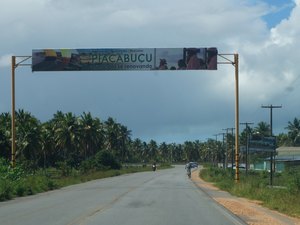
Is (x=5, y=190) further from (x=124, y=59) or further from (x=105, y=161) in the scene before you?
(x=105, y=161)

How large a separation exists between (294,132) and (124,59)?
337ft

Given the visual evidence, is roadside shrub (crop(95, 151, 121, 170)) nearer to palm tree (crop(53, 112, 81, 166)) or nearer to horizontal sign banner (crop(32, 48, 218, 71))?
palm tree (crop(53, 112, 81, 166))

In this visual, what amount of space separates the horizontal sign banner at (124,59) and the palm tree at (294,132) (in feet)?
313

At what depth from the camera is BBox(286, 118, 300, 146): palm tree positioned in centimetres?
12510

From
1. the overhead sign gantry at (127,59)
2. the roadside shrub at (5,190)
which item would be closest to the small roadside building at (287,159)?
the overhead sign gantry at (127,59)

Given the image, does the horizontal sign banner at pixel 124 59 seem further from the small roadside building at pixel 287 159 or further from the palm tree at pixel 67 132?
the palm tree at pixel 67 132

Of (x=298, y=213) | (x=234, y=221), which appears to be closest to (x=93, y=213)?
(x=234, y=221)

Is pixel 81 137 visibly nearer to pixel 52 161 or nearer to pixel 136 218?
pixel 52 161

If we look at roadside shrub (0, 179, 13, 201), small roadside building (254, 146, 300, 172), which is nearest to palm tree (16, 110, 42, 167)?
small roadside building (254, 146, 300, 172)

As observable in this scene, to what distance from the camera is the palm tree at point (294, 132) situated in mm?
125100

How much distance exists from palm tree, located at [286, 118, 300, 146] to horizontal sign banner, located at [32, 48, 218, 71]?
313ft

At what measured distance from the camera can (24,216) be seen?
723 inches

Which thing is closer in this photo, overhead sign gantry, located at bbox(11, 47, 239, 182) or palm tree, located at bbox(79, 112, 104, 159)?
overhead sign gantry, located at bbox(11, 47, 239, 182)

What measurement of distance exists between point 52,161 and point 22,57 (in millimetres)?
73198
